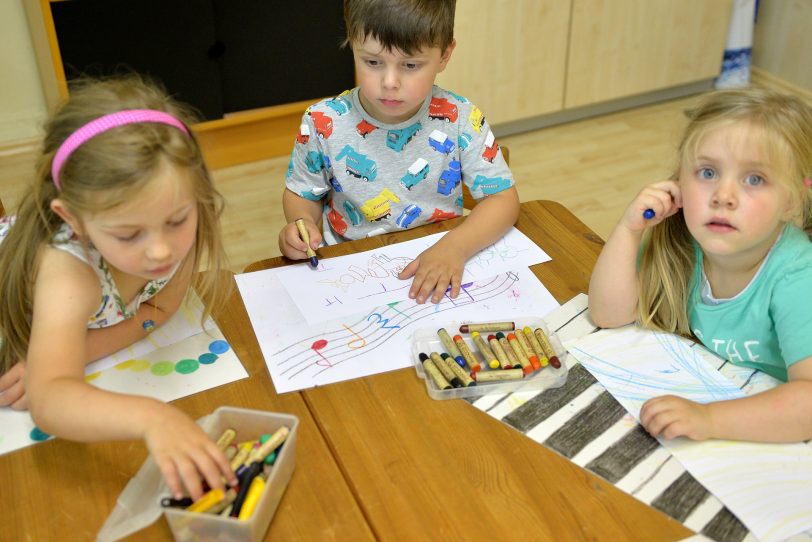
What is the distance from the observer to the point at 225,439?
838 mm

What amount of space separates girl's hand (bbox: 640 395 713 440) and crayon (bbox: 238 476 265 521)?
0.44 metres

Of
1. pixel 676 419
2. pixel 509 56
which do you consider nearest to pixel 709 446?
pixel 676 419

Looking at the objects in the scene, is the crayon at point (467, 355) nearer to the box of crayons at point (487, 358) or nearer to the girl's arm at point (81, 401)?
the box of crayons at point (487, 358)

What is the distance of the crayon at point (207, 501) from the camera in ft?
2.47

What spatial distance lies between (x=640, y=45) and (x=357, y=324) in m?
2.35

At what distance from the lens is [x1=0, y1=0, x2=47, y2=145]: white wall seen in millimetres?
2676

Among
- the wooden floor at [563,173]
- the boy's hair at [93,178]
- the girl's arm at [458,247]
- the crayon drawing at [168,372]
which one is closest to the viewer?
the boy's hair at [93,178]

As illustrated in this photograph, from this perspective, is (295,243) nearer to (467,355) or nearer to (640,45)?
(467,355)

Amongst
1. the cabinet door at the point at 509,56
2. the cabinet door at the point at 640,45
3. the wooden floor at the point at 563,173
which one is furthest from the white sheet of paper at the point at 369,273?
the cabinet door at the point at 640,45

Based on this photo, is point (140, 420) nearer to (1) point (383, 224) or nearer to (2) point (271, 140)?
(1) point (383, 224)

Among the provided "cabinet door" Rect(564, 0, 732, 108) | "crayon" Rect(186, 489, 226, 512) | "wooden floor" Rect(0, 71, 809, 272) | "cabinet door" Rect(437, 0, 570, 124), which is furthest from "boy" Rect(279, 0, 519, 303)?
"cabinet door" Rect(564, 0, 732, 108)

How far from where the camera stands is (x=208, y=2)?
2.47 m

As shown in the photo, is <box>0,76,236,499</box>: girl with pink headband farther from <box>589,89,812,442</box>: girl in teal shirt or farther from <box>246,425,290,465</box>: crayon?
<box>589,89,812,442</box>: girl in teal shirt

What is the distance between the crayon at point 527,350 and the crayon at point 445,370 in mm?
98
